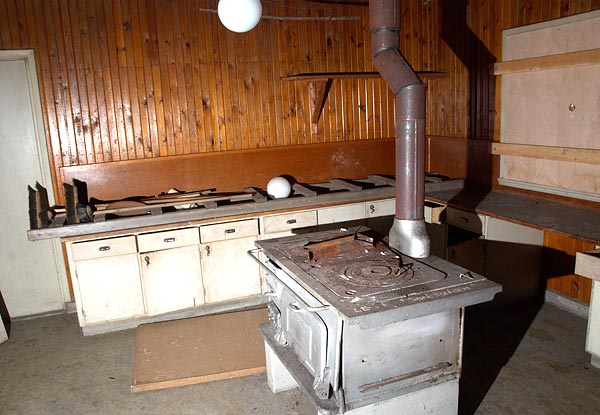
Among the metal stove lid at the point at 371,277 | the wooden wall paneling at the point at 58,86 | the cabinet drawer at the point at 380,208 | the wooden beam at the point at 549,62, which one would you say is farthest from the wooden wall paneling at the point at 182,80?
the wooden beam at the point at 549,62

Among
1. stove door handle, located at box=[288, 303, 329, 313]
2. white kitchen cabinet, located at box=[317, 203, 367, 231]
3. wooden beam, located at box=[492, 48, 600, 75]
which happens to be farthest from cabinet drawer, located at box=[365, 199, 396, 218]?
stove door handle, located at box=[288, 303, 329, 313]

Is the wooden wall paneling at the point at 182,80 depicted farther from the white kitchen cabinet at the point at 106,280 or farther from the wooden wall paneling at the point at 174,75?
the white kitchen cabinet at the point at 106,280

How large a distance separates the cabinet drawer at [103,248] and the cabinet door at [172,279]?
0.43ft

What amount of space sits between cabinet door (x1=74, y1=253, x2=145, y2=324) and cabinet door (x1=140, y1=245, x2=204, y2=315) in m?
0.08

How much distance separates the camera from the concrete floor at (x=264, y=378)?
9.89ft

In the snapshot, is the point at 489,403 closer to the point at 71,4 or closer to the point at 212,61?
the point at 212,61

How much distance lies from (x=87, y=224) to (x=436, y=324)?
2.67m

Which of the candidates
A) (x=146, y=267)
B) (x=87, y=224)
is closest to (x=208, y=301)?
(x=146, y=267)

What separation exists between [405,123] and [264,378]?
6.22ft

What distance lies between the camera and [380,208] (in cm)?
466

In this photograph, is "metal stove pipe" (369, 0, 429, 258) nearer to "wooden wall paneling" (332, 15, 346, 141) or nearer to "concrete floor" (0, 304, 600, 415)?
"concrete floor" (0, 304, 600, 415)

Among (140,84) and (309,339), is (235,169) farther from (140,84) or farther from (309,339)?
(309,339)

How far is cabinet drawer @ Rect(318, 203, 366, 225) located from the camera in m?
4.49

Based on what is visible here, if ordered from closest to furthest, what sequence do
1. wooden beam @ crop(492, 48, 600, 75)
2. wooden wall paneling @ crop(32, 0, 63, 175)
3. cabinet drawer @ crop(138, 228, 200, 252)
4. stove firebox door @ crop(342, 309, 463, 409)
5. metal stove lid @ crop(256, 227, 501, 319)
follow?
metal stove lid @ crop(256, 227, 501, 319) < stove firebox door @ crop(342, 309, 463, 409) < wooden beam @ crop(492, 48, 600, 75) < cabinet drawer @ crop(138, 228, 200, 252) < wooden wall paneling @ crop(32, 0, 63, 175)
